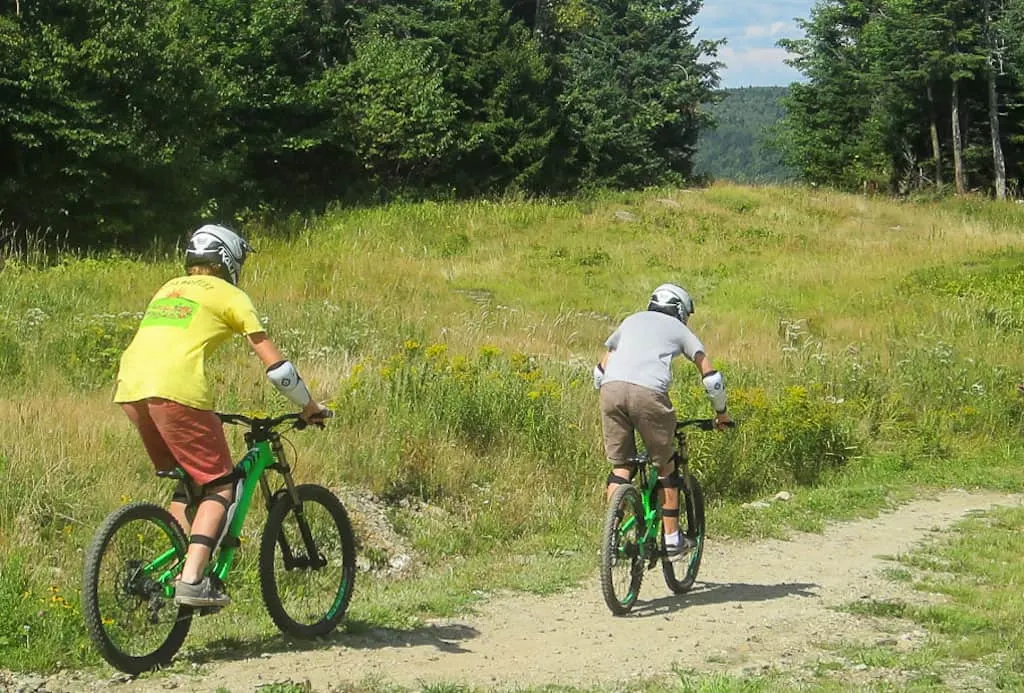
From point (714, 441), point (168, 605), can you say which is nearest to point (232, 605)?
point (168, 605)

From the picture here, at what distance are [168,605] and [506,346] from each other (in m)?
9.66

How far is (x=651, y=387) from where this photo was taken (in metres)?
7.38

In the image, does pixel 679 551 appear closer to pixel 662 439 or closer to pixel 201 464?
pixel 662 439

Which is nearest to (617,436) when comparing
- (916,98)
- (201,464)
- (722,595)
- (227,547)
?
(722,595)

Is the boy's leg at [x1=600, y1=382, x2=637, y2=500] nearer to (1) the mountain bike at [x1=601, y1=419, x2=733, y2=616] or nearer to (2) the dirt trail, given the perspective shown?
(1) the mountain bike at [x1=601, y1=419, x2=733, y2=616]

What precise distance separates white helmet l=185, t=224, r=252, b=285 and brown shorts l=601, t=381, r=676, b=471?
2449 mm

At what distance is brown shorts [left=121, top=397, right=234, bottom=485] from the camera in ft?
18.6

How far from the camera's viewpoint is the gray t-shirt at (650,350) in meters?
7.38

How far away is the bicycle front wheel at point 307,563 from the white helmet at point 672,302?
2.34 m

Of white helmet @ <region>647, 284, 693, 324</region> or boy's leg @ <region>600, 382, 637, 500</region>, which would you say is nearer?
boy's leg @ <region>600, 382, 637, 500</region>

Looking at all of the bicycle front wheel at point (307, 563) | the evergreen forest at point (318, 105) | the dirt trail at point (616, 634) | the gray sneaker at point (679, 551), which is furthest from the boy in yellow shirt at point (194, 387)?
the evergreen forest at point (318, 105)

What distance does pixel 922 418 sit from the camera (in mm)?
14578

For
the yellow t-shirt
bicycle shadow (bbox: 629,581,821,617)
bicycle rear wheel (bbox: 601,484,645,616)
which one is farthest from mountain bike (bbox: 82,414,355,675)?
bicycle shadow (bbox: 629,581,821,617)

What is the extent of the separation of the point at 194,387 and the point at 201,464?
0.38 meters
